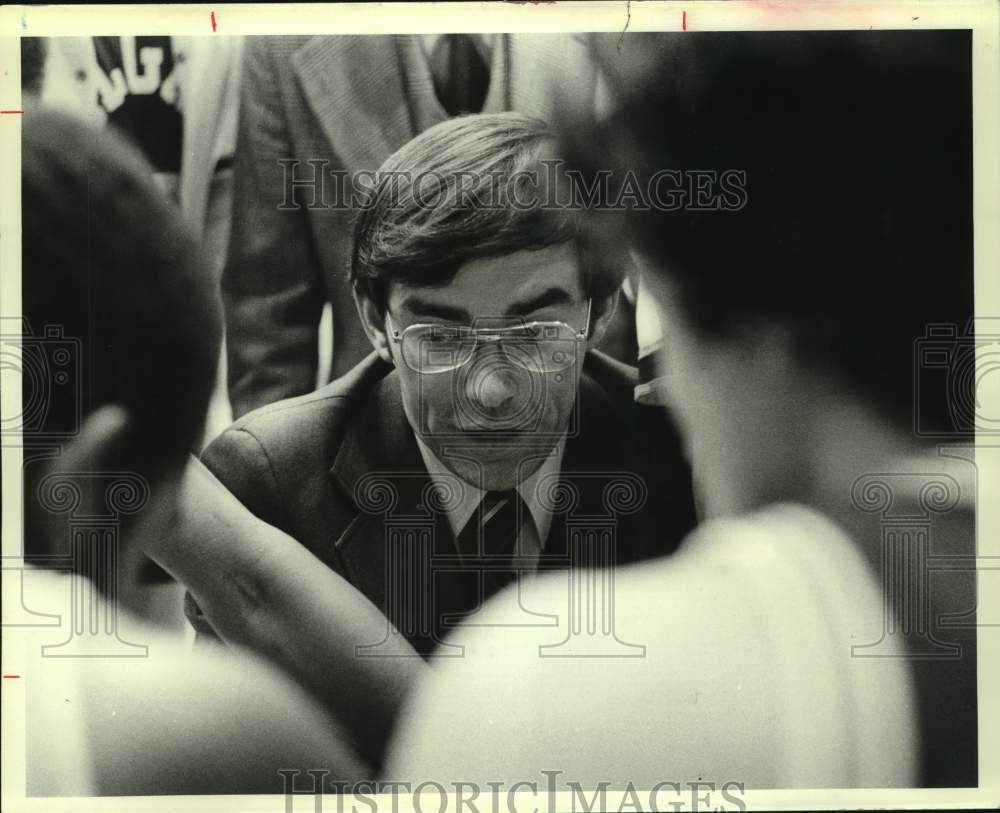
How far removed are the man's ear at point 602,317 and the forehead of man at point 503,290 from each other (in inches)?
2.2

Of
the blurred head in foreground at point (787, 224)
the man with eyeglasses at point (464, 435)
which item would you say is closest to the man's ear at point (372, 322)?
the man with eyeglasses at point (464, 435)

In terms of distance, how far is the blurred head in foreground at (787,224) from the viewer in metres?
3.23

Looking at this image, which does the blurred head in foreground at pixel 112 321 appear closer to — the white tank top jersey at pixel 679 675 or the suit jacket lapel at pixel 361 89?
the suit jacket lapel at pixel 361 89

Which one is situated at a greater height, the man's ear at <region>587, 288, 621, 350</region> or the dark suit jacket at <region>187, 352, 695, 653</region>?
Result: the man's ear at <region>587, 288, 621, 350</region>

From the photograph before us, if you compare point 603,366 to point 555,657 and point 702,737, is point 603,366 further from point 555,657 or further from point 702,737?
point 702,737

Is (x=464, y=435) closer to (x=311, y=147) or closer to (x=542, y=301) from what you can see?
(x=542, y=301)

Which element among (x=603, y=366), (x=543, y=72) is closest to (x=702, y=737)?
(x=603, y=366)

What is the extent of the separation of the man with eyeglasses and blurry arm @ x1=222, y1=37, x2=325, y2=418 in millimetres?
82

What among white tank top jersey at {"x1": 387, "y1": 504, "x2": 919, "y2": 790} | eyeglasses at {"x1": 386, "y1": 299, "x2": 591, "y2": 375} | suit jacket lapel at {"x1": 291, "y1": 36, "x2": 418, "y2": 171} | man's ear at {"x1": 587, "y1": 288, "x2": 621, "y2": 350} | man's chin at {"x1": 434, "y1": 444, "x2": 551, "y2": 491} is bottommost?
white tank top jersey at {"x1": 387, "y1": 504, "x2": 919, "y2": 790}

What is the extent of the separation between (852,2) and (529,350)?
1248mm

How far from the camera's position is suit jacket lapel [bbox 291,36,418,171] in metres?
3.22

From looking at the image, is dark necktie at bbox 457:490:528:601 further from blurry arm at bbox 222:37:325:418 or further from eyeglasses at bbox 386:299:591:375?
blurry arm at bbox 222:37:325:418

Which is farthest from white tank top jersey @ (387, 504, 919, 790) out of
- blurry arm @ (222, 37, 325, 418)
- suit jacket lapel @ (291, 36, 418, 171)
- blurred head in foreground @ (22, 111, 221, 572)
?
suit jacket lapel @ (291, 36, 418, 171)

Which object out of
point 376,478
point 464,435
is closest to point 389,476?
point 376,478
